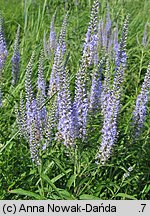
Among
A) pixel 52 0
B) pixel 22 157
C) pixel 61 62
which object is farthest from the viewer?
pixel 52 0

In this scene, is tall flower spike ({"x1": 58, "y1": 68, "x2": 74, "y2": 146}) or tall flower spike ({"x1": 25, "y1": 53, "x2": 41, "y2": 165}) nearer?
tall flower spike ({"x1": 58, "y1": 68, "x2": 74, "y2": 146})

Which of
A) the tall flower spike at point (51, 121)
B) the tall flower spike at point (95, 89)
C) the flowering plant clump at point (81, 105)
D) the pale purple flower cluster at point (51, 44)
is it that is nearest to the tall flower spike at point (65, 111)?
the flowering plant clump at point (81, 105)

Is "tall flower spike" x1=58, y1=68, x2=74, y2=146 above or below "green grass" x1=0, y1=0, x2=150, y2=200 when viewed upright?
above

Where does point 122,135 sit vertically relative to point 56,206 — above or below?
above

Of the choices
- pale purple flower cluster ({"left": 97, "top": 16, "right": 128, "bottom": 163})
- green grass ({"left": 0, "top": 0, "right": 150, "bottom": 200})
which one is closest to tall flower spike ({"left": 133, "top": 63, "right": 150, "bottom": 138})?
green grass ({"left": 0, "top": 0, "right": 150, "bottom": 200})

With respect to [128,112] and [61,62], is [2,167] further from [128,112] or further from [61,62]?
Answer: [128,112]

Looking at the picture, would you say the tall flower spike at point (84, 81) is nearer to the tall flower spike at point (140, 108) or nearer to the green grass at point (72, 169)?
the green grass at point (72, 169)

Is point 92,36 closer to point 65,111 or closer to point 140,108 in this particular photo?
point 65,111

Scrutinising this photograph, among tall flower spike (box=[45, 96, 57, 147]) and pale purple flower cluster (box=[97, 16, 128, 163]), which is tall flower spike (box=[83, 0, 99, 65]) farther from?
tall flower spike (box=[45, 96, 57, 147])

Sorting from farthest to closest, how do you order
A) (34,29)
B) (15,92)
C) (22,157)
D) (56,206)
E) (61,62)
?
(34,29) → (15,92) → (22,157) → (61,62) → (56,206)

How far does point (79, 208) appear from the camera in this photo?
329cm

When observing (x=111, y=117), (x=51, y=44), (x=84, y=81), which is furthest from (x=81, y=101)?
(x=51, y=44)

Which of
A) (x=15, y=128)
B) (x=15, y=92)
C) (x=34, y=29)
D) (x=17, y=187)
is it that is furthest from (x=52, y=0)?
(x=17, y=187)

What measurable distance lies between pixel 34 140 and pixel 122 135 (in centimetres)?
87
